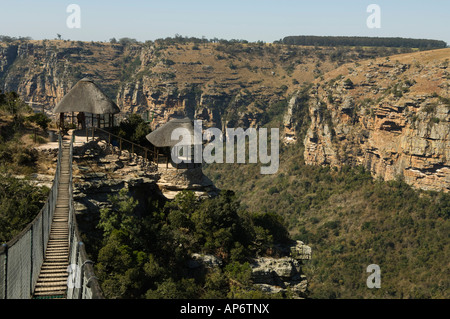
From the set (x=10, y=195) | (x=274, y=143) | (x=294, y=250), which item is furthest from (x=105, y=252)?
(x=274, y=143)

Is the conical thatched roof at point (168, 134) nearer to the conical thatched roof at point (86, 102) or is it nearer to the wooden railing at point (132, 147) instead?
→ the wooden railing at point (132, 147)

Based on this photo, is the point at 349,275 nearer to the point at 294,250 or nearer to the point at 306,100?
the point at 294,250

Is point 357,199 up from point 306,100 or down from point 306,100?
down

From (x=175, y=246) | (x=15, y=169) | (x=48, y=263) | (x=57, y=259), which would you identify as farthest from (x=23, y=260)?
(x=175, y=246)

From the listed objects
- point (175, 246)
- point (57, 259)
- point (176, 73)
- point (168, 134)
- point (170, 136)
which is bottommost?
point (175, 246)

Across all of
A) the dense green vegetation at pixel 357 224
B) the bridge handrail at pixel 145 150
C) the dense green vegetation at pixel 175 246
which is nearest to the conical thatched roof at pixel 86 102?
the bridge handrail at pixel 145 150

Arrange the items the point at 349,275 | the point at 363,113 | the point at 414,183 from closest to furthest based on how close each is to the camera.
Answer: the point at 349,275, the point at 414,183, the point at 363,113

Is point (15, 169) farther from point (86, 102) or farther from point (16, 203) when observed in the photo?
point (86, 102)
